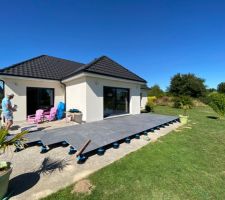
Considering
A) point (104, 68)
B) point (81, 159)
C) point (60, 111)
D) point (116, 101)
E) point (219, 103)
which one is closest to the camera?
point (81, 159)

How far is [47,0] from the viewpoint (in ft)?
28.1

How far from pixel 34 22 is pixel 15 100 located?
6.29 meters

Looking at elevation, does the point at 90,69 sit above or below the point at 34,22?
below

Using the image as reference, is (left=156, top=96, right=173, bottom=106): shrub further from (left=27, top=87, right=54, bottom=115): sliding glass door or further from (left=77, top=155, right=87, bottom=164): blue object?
(left=77, top=155, right=87, bottom=164): blue object

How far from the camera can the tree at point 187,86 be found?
32.7 m

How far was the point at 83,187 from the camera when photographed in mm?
2836

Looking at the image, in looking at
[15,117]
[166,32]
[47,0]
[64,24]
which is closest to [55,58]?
[64,24]

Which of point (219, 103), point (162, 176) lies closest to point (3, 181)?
point (162, 176)

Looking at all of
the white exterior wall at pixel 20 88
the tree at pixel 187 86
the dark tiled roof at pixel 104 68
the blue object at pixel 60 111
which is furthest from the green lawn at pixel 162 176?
the tree at pixel 187 86

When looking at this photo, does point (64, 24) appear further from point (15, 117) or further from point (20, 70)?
point (15, 117)

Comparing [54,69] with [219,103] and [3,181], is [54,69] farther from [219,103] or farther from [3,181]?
[219,103]

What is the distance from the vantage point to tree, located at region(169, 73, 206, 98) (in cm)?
3272

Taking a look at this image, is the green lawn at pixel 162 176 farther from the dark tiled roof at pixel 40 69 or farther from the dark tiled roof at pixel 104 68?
the dark tiled roof at pixel 40 69

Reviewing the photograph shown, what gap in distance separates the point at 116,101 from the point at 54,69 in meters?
6.54
